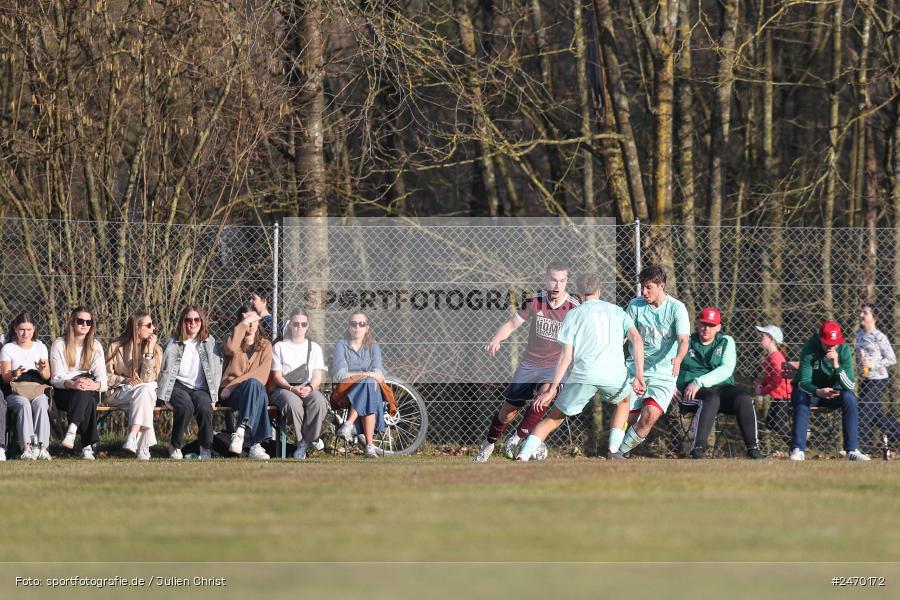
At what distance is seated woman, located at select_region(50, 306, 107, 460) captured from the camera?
1216 centimetres

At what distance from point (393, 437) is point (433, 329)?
1.15m

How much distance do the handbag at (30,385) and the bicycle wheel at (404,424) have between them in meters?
3.13

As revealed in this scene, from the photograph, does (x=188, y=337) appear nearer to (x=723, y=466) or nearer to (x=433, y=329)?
(x=433, y=329)

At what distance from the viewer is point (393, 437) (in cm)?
1340

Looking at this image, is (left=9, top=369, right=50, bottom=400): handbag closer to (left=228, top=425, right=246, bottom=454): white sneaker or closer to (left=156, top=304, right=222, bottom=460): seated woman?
(left=156, top=304, right=222, bottom=460): seated woman

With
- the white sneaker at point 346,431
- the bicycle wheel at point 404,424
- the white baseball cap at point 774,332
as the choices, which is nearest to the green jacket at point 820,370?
the white baseball cap at point 774,332

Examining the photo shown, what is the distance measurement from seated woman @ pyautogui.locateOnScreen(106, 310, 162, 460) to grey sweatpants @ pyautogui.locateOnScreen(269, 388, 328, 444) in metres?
1.16

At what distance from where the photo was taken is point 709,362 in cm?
1249

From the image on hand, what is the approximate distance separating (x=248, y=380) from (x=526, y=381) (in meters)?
2.54

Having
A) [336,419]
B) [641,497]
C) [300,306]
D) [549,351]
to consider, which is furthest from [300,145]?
[641,497]

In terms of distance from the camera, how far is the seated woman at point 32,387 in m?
11.8

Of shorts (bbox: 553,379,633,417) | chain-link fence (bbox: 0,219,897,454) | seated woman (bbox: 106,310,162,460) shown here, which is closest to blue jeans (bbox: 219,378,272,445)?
seated woman (bbox: 106,310,162,460)

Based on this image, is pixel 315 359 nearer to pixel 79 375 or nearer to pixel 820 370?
pixel 79 375

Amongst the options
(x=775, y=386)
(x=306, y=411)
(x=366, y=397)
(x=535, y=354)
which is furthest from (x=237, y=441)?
(x=775, y=386)
